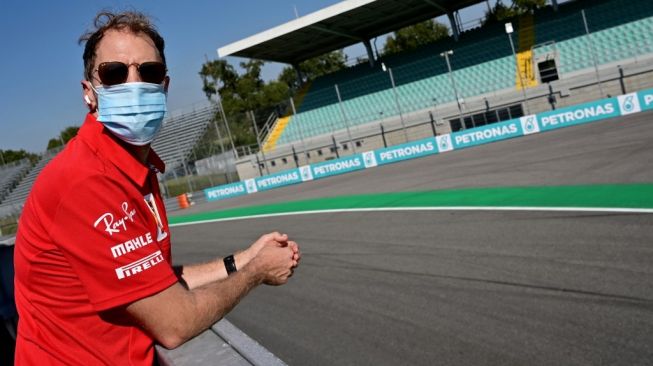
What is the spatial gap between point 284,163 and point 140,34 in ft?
98.4

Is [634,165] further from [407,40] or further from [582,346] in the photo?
[407,40]

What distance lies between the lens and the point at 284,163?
3188 cm

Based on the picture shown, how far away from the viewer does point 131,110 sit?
1955 mm

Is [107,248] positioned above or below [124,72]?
below

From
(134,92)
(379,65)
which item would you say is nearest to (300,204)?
(134,92)

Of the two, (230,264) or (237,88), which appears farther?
(237,88)

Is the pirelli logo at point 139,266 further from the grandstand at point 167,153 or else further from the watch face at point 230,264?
the grandstand at point 167,153

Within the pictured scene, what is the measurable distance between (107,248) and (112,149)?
0.40 m

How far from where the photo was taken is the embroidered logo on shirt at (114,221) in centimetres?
150

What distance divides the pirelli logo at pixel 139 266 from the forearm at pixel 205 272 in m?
0.86

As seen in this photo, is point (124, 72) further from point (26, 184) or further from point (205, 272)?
point (26, 184)

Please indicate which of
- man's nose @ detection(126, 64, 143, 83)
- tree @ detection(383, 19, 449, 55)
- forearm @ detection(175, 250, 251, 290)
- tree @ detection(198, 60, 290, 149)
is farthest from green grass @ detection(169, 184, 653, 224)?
tree @ detection(383, 19, 449, 55)

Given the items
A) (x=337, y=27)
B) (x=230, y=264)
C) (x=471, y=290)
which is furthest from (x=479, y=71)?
(x=230, y=264)

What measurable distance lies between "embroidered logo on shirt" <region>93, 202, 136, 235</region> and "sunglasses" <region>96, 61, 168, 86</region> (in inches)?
23.7
